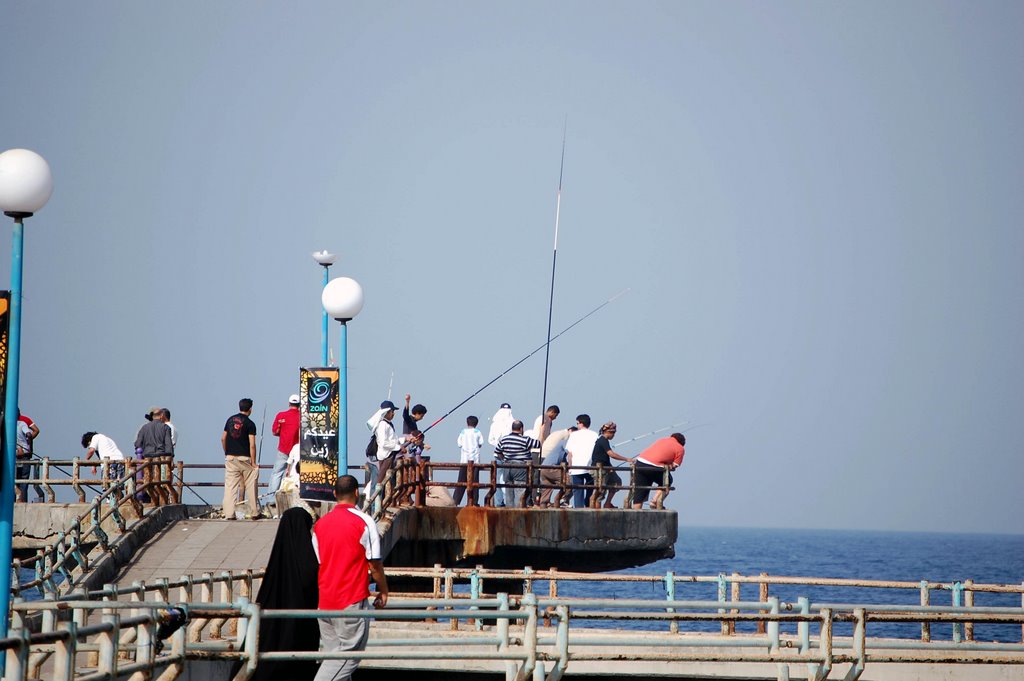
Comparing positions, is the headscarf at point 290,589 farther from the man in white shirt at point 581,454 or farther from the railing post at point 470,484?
the man in white shirt at point 581,454

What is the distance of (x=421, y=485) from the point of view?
23875mm

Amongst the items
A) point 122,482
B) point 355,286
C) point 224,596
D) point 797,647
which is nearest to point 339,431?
point 355,286

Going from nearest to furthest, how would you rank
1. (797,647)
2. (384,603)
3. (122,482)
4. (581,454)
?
(384,603) → (797,647) → (122,482) → (581,454)

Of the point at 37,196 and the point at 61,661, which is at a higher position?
the point at 37,196

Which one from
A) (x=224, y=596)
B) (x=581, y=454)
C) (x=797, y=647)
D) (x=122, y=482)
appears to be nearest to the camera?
(x=224, y=596)

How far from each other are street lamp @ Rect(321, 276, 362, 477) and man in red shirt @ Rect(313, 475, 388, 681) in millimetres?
6956

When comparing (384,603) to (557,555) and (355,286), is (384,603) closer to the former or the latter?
(355,286)


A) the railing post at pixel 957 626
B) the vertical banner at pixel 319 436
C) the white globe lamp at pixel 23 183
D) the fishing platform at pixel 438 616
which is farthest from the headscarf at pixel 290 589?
the railing post at pixel 957 626

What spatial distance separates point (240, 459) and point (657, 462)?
24.7 feet

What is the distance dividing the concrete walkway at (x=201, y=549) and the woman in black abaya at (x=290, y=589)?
252 inches

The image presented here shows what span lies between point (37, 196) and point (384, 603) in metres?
4.15

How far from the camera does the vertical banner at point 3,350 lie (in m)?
10.4

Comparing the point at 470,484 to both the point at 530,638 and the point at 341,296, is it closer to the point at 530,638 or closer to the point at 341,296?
the point at 341,296

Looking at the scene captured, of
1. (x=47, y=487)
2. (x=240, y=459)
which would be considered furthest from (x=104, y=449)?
(x=240, y=459)
